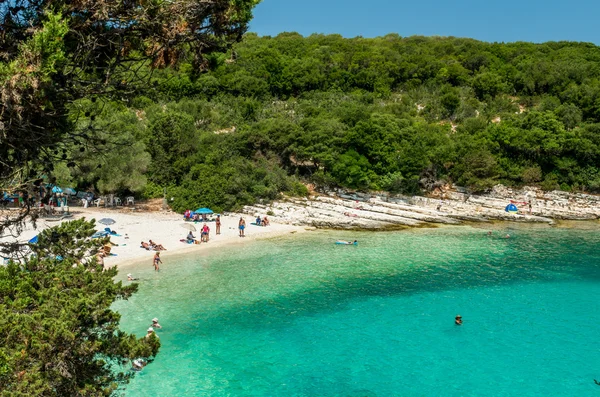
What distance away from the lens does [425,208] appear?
43188mm

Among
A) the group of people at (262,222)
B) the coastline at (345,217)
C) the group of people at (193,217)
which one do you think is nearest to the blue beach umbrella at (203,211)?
the group of people at (193,217)

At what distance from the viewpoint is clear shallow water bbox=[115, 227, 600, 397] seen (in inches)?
570

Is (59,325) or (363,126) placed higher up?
(363,126)

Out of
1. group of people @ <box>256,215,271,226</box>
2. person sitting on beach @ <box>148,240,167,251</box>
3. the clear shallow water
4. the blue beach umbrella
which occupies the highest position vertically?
the blue beach umbrella

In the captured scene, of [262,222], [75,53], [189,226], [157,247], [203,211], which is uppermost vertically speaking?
[75,53]

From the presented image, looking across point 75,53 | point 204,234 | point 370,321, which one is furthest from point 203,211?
point 75,53

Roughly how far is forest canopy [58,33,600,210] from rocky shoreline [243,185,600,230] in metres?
1.49

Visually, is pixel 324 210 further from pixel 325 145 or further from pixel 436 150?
pixel 436 150

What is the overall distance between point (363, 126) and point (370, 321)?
3024cm

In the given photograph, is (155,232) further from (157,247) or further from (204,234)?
(157,247)

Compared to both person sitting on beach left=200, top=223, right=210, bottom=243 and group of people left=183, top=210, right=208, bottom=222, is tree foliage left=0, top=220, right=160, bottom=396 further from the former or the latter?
group of people left=183, top=210, right=208, bottom=222

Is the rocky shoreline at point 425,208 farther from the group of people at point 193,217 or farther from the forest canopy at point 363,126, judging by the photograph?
the group of people at point 193,217

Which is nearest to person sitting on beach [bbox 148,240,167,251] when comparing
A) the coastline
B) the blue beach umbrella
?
the coastline

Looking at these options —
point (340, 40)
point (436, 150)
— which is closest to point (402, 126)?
point (436, 150)
